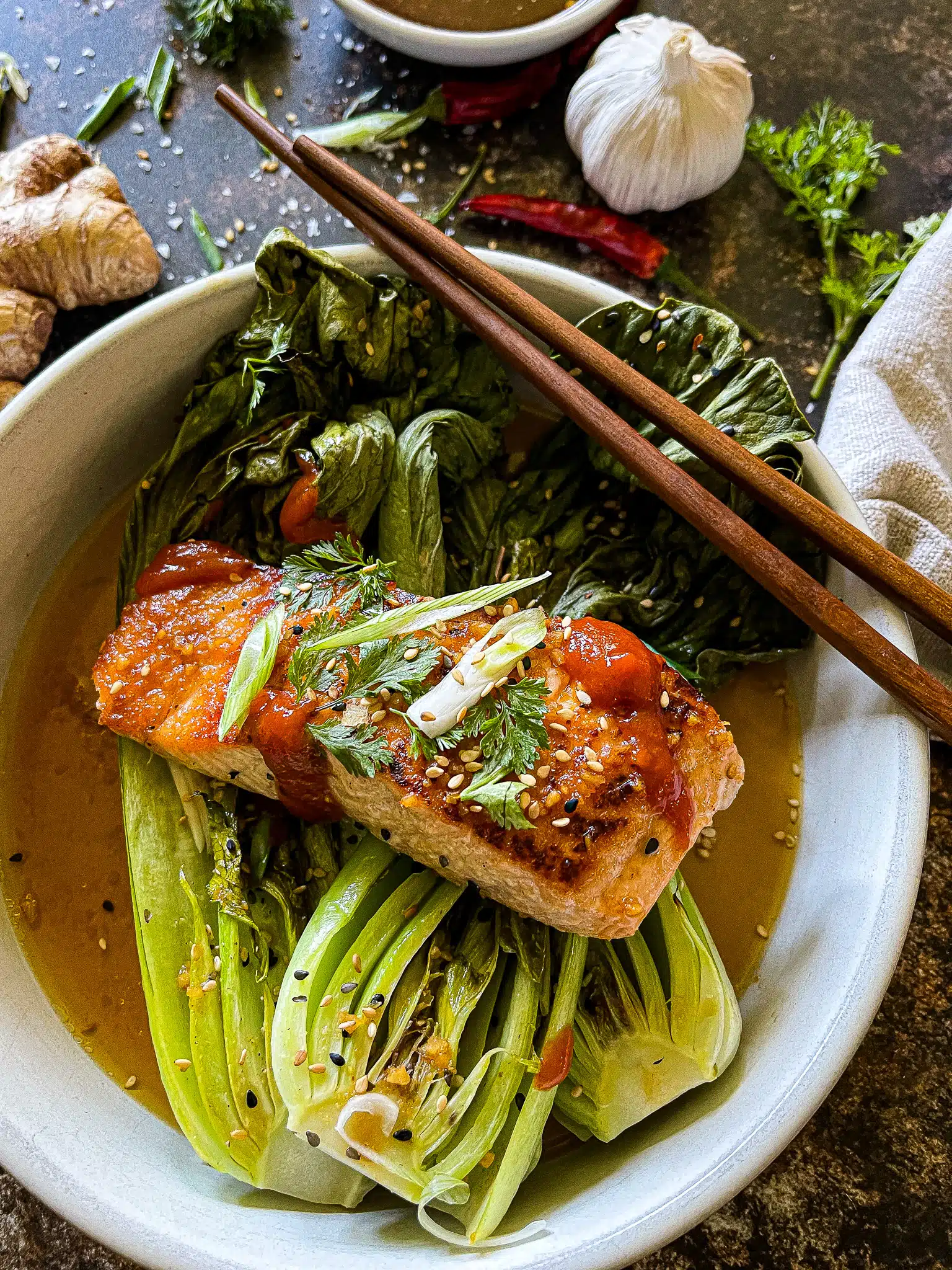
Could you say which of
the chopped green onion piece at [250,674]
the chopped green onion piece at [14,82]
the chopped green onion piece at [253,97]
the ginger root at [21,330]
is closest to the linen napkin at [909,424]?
the chopped green onion piece at [250,674]

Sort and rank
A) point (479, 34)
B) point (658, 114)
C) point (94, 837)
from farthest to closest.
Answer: point (479, 34)
point (658, 114)
point (94, 837)

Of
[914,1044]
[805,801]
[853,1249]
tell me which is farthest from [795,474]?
[853,1249]

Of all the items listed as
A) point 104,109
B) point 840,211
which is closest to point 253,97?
point 104,109

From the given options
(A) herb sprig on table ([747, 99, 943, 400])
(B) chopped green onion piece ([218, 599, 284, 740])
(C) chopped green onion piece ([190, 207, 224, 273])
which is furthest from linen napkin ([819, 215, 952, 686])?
(C) chopped green onion piece ([190, 207, 224, 273])

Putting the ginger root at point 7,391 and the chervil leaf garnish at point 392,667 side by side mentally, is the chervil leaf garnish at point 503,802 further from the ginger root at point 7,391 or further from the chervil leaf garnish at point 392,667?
the ginger root at point 7,391

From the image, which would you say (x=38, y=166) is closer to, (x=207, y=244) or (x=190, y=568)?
(x=207, y=244)
